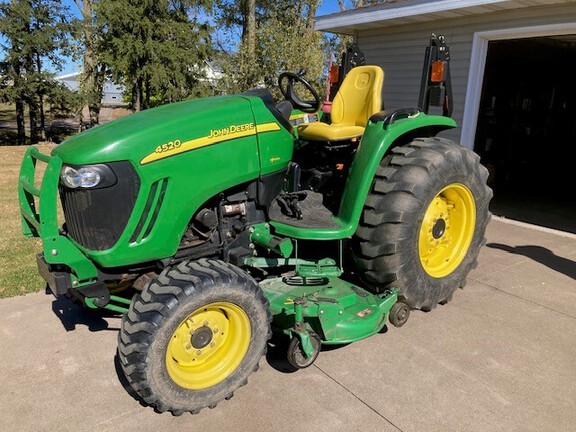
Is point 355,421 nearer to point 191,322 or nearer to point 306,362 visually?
point 306,362

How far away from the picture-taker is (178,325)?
7.61 feet

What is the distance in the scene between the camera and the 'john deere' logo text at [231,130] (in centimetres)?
264

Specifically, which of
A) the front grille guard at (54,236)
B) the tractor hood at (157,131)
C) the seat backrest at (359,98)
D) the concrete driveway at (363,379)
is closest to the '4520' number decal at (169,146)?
the tractor hood at (157,131)

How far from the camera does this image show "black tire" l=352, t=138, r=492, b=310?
3.07 m

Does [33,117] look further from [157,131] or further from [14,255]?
[157,131]

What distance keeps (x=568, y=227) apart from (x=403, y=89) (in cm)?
330

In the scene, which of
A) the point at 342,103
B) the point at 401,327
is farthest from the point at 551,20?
the point at 401,327

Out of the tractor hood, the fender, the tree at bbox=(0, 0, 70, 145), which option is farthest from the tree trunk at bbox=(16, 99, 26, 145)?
the fender

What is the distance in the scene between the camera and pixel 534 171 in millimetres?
10797

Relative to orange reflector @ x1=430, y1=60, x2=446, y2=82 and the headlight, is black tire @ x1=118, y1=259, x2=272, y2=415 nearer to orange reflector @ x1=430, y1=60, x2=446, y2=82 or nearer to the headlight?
the headlight

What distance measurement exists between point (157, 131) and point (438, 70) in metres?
2.24

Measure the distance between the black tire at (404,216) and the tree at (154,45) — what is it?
10.3m

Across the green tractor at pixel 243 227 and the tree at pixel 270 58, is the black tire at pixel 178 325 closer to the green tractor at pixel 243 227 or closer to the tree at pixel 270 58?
the green tractor at pixel 243 227

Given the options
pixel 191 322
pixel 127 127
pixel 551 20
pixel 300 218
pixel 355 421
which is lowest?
pixel 355 421
